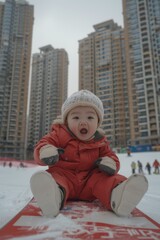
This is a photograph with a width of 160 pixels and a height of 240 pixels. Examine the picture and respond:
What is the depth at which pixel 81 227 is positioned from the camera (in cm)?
113

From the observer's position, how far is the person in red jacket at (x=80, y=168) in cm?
146

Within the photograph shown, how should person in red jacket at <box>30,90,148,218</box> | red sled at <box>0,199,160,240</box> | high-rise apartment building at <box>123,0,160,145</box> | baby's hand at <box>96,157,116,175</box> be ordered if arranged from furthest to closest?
high-rise apartment building at <box>123,0,160,145</box>, baby's hand at <box>96,157,116,175</box>, person in red jacket at <box>30,90,148,218</box>, red sled at <box>0,199,160,240</box>

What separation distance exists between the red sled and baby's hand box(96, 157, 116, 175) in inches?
16.0

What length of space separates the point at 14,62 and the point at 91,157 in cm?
6015

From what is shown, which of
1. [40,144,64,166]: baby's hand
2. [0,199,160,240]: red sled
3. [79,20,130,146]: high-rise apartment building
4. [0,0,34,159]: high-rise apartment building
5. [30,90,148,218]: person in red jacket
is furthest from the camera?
[79,20,130,146]: high-rise apartment building

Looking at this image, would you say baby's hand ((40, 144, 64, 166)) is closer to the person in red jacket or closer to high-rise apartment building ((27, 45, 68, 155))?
the person in red jacket

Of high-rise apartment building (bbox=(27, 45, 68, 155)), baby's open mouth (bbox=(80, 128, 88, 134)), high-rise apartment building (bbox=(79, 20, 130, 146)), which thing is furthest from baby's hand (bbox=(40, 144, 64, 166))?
high-rise apartment building (bbox=(27, 45, 68, 155))

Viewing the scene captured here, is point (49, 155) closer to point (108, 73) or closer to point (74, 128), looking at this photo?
point (74, 128)

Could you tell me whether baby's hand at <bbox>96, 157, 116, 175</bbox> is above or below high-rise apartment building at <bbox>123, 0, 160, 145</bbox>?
below

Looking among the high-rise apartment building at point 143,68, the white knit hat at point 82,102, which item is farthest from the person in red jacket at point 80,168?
the high-rise apartment building at point 143,68

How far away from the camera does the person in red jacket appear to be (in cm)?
146

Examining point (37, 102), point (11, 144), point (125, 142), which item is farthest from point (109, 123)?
point (37, 102)

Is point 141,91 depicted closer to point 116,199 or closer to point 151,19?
point 151,19

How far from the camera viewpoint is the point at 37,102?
73.6m
